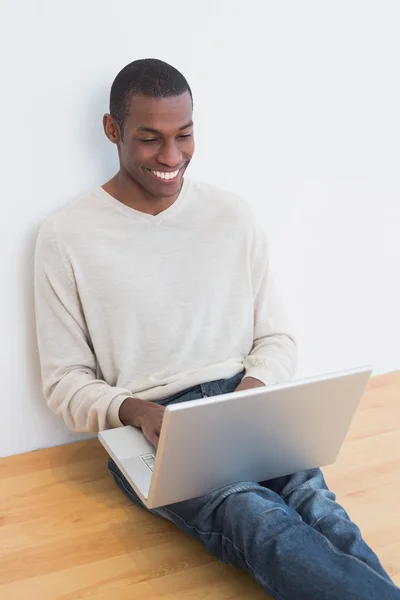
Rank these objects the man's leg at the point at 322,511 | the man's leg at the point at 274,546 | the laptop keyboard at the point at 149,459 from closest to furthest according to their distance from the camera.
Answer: the man's leg at the point at 274,546
the man's leg at the point at 322,511
the laptop keyboard at the point at 149,459

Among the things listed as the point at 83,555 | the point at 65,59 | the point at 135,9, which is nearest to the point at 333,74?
the point at 135,9

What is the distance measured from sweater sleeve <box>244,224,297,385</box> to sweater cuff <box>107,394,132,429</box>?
0.31 meters

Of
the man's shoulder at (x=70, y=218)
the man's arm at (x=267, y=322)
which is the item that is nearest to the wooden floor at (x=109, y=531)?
the man's arm at (x=267, y=322)

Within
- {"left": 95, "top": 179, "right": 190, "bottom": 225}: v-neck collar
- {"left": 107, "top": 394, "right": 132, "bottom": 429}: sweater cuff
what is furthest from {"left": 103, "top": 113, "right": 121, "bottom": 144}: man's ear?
{"left": 107, "top": 394, "right": 132, "bottom": 429}: sweater cuff

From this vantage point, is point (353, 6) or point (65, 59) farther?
point (353, 6)

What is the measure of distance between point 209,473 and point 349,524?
25 centimetres

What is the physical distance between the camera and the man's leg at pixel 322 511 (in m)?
1.43

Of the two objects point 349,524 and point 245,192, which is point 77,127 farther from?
point 349,524

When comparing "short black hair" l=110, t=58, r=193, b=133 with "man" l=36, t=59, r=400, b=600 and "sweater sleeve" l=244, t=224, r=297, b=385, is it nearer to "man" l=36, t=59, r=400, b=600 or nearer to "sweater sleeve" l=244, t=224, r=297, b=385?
"man" l=36, t=59, r=400, b=600

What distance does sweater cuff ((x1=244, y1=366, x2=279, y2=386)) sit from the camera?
182 centimetres

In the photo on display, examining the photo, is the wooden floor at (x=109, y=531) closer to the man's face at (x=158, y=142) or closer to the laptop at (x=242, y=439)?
the laptop at (x=242, y=439)

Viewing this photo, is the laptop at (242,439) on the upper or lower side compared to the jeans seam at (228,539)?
upper

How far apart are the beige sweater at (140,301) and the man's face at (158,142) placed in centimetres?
9

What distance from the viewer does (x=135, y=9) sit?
6.15ft
